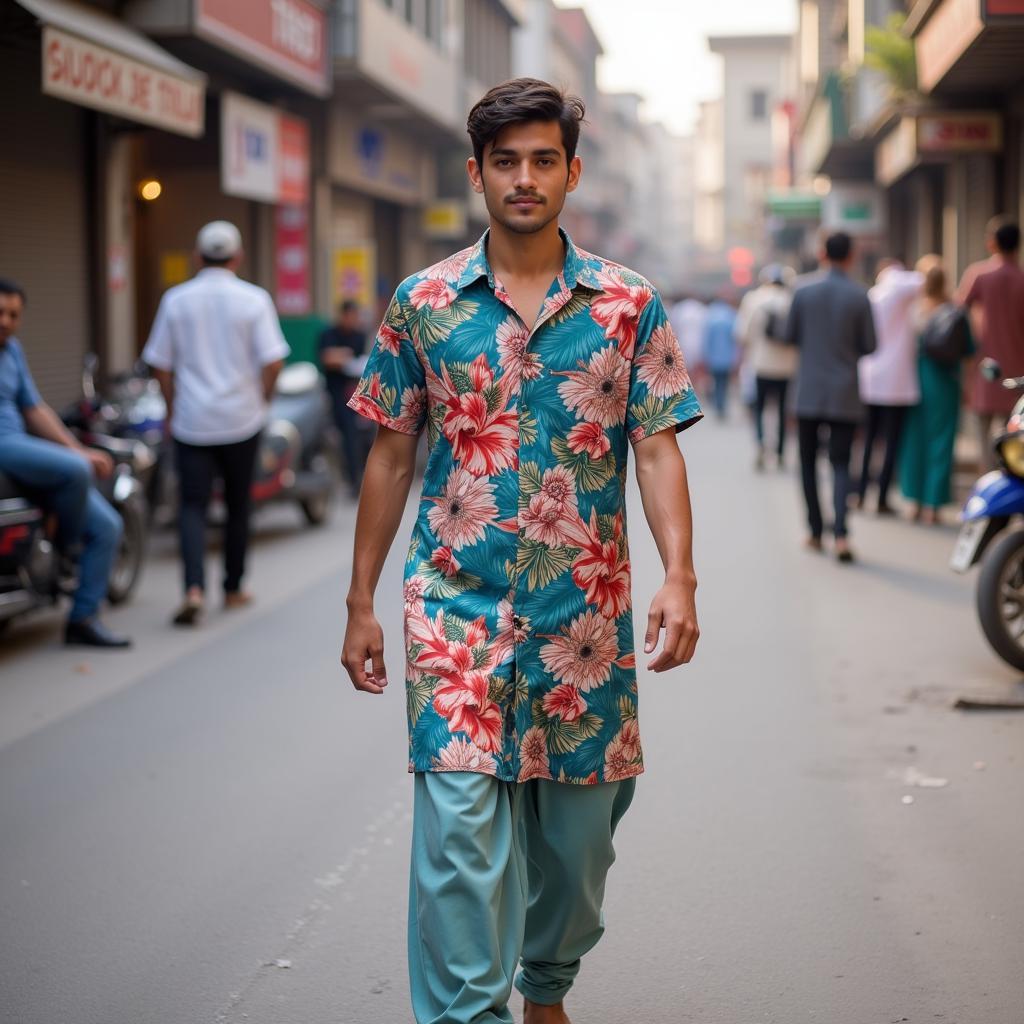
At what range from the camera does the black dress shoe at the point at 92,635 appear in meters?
8.55

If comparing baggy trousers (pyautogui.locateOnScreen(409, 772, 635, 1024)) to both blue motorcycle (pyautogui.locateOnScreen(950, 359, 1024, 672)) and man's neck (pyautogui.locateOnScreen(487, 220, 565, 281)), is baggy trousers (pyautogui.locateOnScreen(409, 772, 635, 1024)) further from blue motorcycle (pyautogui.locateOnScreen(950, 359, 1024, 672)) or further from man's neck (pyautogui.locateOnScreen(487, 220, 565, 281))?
blue motorcycle (pyautogui.locateOnScreen(950, 359, 1024, 672))

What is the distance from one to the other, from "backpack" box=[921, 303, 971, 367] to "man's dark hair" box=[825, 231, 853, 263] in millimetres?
1428

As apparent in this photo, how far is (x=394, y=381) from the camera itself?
3.47 m

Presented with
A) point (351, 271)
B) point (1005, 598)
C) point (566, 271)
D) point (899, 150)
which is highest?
point (899, 150)

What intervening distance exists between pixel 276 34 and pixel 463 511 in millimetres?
15973

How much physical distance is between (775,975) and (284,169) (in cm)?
1715

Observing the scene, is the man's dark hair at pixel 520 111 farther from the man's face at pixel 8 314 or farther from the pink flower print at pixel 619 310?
the man's face at pixel 8 314

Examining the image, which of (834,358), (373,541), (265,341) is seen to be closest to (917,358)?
(834,358)

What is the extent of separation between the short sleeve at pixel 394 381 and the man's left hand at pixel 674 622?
23.7 inches

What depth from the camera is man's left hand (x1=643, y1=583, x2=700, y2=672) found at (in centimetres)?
329

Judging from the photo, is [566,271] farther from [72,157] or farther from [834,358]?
[72,157]

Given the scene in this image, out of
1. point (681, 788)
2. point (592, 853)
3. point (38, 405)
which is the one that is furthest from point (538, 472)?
point (38, 405)

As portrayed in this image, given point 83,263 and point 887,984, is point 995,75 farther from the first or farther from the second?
point 887,984

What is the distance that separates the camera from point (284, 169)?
20.3 m
